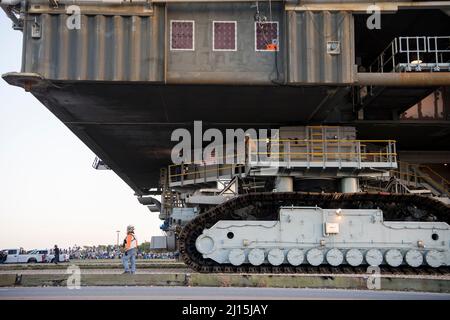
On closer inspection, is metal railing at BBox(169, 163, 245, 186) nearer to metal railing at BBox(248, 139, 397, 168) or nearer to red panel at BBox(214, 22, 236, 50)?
metal railing at BBox(248, 139, 397, 168)

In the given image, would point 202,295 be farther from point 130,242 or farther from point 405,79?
point 405,79

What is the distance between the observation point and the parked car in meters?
46.7

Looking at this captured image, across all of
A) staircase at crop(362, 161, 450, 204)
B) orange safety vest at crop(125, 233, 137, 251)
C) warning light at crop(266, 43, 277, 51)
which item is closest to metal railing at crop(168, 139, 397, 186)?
staircase at crop(362, 161, 450, 204)

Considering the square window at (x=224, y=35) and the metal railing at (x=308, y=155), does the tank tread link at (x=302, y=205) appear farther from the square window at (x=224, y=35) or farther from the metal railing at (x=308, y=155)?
the square window at (x=224, y=35)

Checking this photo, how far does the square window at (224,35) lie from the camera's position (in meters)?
20.9

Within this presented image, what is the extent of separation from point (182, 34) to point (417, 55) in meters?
9.00

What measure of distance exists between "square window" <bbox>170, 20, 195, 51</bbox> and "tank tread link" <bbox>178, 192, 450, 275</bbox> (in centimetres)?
581

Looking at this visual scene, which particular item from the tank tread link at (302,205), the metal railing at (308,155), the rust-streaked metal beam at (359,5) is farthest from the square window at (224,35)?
the tank tread link at (302,205)

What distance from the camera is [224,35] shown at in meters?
21.0

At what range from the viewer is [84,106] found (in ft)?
74.2
